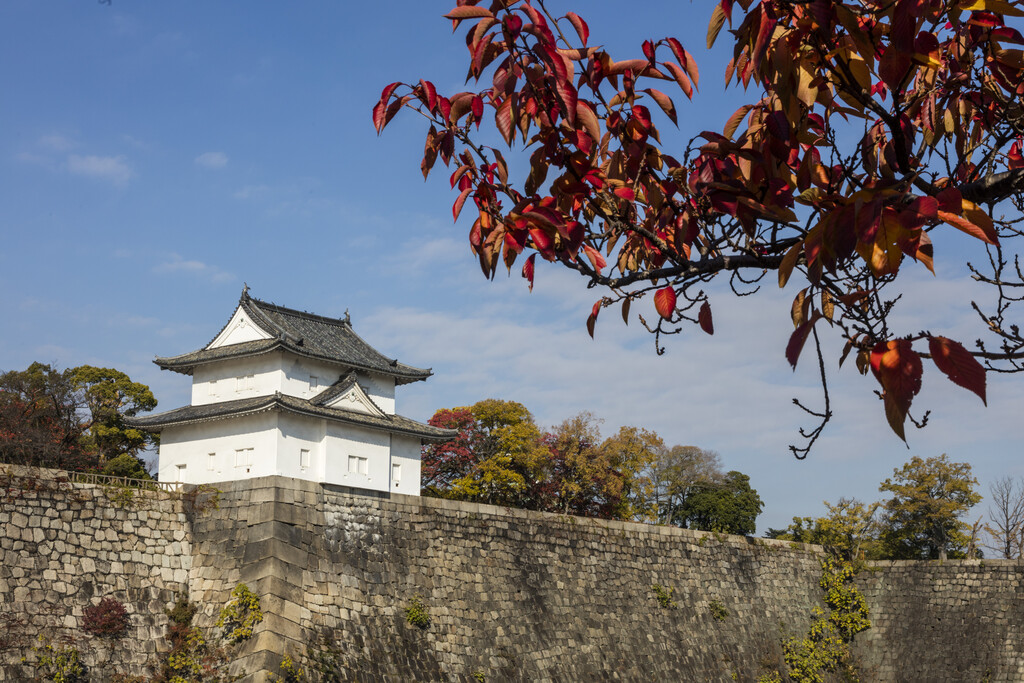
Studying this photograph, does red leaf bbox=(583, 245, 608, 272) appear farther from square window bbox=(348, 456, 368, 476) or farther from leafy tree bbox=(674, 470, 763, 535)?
leafy tree bbox=(674, 470, 763, 535)

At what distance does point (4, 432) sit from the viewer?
24.6 m

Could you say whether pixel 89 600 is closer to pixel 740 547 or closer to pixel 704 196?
pixel 704 196

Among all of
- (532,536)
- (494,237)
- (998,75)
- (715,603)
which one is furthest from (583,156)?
(715,603)

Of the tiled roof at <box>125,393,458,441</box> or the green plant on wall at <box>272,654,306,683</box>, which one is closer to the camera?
the green plant on wall at <box>272,654,306,683</box>

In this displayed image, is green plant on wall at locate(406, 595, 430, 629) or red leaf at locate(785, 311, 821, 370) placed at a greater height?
red leaf at locate(785, 311, 821, 370)

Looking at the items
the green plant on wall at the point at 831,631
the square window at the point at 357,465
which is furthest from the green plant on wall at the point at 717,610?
the square window at the point at 357,465

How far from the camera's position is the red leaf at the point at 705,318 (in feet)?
11.3

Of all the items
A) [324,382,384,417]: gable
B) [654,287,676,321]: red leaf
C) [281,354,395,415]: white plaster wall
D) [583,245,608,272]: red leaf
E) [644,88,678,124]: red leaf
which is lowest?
[654,287,676,321]: red leaf

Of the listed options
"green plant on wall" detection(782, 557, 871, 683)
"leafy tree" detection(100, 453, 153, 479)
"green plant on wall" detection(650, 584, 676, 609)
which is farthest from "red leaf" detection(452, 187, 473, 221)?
"leafy tree" detection(100, 453, 153, 479)

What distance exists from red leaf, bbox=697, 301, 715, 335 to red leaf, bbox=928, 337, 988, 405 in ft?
4.42

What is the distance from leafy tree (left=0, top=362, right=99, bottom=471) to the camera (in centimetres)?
2467

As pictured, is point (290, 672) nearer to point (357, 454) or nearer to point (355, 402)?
point (357, 454)

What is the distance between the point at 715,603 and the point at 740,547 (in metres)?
2.09

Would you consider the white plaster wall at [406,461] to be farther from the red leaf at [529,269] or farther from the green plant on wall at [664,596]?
the red leaf at [529,269]
